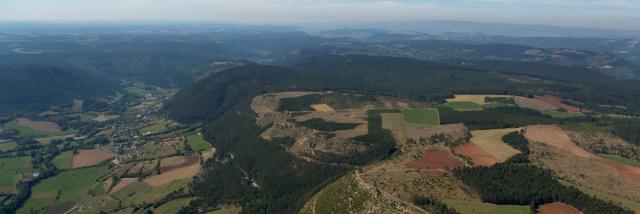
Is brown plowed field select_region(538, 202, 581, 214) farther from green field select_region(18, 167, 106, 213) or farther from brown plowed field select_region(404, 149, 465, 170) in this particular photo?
green field select_region(18, 167, 106, 213)

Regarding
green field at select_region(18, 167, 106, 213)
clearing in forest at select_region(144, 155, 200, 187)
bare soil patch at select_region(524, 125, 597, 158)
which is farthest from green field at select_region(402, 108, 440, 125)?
green field at select_region(18, 167, 106, 213)

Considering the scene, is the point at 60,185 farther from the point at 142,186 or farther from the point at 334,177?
the point at 334,177

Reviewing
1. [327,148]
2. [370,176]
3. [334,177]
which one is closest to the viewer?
[370,176]

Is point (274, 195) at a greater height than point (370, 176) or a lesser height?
lesser

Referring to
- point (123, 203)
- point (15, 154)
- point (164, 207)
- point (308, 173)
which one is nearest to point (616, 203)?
point (308, 173)

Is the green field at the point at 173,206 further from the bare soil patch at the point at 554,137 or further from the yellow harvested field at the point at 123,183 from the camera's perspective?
the bare soil patch at the point at 554,137

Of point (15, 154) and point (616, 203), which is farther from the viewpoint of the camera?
point (15, 154)

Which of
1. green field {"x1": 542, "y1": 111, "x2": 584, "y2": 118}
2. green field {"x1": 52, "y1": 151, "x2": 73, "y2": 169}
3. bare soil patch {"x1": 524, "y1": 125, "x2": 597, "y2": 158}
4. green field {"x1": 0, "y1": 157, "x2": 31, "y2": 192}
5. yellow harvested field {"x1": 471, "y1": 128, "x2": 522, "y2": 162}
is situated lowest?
green field {"x1": 0, "y1": 157, "x2": 31, "y2": 192}
